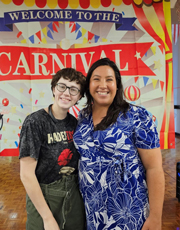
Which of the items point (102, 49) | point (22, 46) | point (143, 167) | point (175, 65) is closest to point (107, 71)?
point (143, 167)

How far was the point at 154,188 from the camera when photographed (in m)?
1.09

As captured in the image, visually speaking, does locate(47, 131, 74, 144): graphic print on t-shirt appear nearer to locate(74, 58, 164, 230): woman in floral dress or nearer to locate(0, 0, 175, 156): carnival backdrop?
locate(74, 58, 164, 230): woman in floral dress

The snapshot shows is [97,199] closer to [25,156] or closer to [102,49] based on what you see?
[25,156]

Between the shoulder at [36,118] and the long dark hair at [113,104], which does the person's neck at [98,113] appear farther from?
the shoulder at [36,118]

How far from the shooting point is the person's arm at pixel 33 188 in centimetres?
107

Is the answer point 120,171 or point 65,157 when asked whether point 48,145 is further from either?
point 120,171

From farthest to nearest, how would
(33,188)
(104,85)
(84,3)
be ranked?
(84,3) → (104,85) → (33,188)

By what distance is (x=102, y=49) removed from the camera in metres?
3.04

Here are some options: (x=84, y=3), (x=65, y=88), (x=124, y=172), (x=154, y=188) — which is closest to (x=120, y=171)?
(x=124, y=172)

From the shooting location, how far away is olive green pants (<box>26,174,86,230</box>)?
3.82 ft

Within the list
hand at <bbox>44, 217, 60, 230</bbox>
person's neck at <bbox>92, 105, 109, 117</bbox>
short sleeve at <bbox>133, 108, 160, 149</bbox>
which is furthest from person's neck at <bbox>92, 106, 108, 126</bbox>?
hand at <bbox>44, 217, 60, 230</bbox>

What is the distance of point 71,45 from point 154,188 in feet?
8.16

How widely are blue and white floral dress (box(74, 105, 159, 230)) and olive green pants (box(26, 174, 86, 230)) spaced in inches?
5.5

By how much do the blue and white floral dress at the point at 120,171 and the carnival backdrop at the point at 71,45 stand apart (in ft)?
6.83
